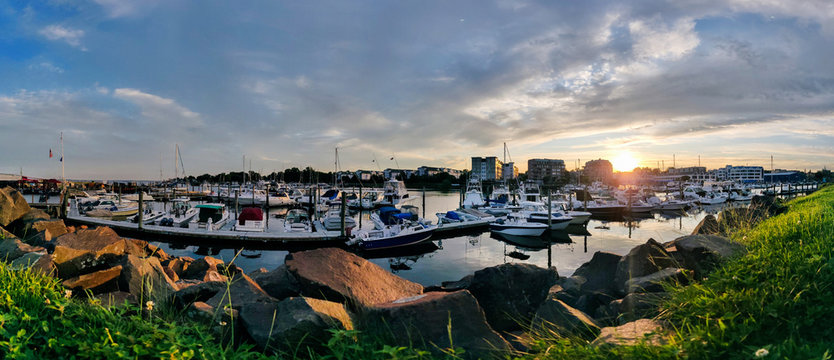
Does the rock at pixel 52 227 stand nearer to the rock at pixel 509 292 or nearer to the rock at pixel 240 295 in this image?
the rock at pixel 240 295

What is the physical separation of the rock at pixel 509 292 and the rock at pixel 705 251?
270 centimetres

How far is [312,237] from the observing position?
2427cm

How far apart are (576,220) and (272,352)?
113ft

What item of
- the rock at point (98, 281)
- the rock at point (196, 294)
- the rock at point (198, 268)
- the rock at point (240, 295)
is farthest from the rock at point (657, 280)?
the rock at point (198, 268)

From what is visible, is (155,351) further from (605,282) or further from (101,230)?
(101,230)

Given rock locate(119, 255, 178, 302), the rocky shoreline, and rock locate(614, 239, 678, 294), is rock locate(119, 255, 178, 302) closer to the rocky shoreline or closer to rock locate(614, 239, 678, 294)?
the rocky shoreline

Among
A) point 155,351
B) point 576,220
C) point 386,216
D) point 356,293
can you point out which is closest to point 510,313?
point 356,293

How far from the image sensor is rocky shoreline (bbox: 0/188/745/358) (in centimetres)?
441

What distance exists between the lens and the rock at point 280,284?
21.3ft

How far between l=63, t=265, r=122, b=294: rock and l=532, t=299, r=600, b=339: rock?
815 centimetres

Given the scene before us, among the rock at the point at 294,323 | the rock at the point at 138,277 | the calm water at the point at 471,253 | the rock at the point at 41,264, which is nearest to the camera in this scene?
the rock at the point at 294,323

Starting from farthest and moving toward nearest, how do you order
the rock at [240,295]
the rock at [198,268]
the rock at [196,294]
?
the rock at [198,268], the rock at [196,294], the rock at [240,295]

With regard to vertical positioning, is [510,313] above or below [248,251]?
above

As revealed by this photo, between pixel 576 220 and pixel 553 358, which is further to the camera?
pixel 576 220
